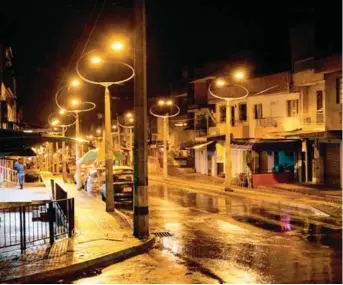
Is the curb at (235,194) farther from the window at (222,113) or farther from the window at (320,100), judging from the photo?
the window at (320,100)

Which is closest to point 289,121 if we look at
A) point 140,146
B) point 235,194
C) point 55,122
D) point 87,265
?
point 235,194

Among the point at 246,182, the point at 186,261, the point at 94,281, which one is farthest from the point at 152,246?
the point at 246,182

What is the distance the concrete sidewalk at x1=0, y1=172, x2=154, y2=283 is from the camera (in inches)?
400

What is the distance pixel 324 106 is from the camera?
2994cm

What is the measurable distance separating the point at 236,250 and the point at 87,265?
376 cm

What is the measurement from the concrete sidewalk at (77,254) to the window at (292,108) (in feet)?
70.8

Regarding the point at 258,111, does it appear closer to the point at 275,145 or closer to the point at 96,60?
the point at 275,145

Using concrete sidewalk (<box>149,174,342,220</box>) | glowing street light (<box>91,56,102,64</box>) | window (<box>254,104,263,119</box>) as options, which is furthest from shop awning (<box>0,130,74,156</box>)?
window (<box>254,104,263,119</box>)

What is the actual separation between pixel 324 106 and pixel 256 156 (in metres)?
10.3

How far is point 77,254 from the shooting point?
38.6ft

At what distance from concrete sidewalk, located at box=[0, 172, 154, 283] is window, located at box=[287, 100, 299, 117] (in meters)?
21.6

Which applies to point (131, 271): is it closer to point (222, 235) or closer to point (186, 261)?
point (186, 261)

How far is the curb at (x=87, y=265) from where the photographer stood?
9.85 meters

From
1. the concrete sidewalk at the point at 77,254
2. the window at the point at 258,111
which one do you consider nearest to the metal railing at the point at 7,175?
the window at the point at 258,111
